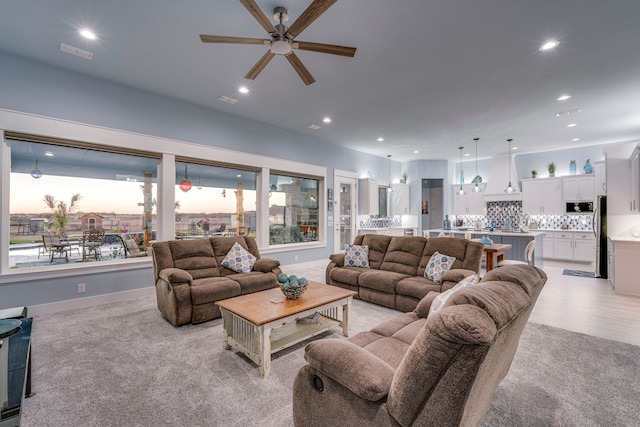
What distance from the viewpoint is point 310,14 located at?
2.17 meters

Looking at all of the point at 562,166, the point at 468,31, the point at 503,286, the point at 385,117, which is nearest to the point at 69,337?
the point at 503,286

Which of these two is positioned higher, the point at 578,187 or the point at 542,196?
the point at 578,187

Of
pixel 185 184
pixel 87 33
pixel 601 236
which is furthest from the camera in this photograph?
pixel 185 184

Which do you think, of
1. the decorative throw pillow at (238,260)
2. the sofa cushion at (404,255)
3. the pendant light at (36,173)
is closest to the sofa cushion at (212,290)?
the decorative throw pillow at (238,260)

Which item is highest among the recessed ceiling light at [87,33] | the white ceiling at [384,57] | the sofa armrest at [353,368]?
the recessed ceiling light at [87,33]

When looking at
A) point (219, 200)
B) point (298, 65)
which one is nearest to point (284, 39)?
point (298, 65)

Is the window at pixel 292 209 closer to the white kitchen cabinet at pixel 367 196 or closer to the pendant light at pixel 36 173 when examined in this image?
the white kitchen cabinet at pixel 367 196

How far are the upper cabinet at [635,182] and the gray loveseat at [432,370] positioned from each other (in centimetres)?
507

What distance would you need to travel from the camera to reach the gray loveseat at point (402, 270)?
3.62m

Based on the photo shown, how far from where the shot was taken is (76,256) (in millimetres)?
4629

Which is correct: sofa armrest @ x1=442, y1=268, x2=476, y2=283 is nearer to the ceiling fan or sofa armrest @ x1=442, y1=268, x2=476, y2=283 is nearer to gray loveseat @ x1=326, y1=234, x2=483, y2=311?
gray loveseat @ x1=326, y1=234, x2=483, y2=311

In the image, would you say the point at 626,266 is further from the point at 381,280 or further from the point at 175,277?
the point at 175,277

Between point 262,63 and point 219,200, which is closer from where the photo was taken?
point 262,63

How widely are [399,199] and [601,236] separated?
488cm
